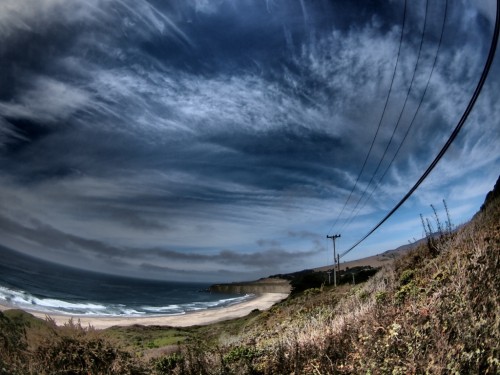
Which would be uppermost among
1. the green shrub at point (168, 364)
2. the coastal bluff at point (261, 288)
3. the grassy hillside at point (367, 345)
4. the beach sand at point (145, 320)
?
the grassy hillside at point (367, 345)

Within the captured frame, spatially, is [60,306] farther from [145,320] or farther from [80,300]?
[145,320]

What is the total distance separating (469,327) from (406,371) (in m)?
1.10

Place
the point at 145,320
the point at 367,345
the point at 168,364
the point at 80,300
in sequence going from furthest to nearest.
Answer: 1. the point at 80,300
2. the point at 145,320
3. the point at 168,364
4. the point at 367,345

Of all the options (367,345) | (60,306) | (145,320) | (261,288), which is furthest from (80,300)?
(367,345)

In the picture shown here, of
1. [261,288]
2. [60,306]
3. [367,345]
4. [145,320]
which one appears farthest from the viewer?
[261,288]

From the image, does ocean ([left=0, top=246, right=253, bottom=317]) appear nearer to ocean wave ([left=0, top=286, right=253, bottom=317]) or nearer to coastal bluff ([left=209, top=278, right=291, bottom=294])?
ocean wave ([left=0, top=286, right=253, bottom=317])

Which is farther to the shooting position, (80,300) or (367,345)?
(80,300)

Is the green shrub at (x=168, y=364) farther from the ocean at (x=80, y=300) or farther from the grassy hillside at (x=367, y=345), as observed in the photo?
the ocean at (x=80, y=300)

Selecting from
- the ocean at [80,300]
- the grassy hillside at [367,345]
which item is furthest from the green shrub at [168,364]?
the ocean at [80,300]

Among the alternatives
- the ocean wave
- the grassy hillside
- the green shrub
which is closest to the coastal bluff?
the ocean wave

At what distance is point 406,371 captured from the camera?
483 centimetres

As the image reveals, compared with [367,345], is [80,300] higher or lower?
lower

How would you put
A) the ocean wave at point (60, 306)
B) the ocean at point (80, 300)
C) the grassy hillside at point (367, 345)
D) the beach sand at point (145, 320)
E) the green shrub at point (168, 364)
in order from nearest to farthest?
the grassy hillside at point (367, 345) → the green shrub at point (168, 364) → the beach sand at point (145, 320) → the ocean wave at point (60, 306) → the ocean at point (80, 300)

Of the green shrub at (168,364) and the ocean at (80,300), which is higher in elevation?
the green shrub at (168,364)
